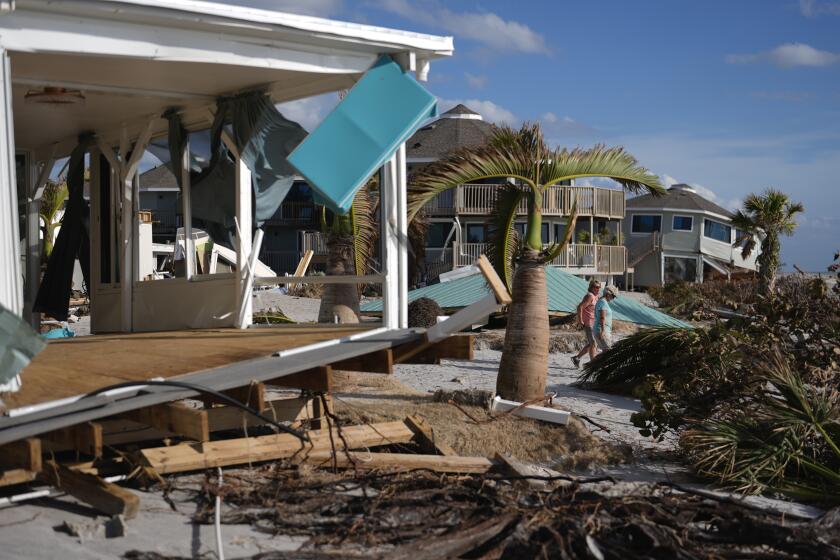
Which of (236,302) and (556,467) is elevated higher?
(236,302)

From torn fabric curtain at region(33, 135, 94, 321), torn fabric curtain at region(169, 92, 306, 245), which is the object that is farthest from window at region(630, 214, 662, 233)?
torn fabric curtain at region(169, 92, 306, 245)

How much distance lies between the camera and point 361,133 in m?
8.13

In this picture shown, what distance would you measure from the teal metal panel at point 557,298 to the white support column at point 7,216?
19755 mm

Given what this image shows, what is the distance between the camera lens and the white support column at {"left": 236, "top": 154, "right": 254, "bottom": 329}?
33.9 ft

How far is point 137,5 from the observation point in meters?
7.36

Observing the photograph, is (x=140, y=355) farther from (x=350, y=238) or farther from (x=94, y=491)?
(x=350, y=238)

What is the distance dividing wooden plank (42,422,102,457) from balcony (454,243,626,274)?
121 feet

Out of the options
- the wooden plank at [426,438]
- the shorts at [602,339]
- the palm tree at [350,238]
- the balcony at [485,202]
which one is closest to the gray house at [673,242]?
the balcony at [485,202]

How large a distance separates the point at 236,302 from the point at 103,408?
4.45 m

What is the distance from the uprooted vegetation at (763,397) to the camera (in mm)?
8562

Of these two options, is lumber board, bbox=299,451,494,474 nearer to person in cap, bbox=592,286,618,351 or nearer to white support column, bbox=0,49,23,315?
white support column, bbox=0,49,23,315

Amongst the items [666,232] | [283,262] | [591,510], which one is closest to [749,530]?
[591,510]

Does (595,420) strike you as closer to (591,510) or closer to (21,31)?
(591,510)

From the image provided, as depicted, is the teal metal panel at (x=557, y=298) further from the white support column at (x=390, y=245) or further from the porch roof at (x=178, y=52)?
the white support column at (x=390, y=245)
